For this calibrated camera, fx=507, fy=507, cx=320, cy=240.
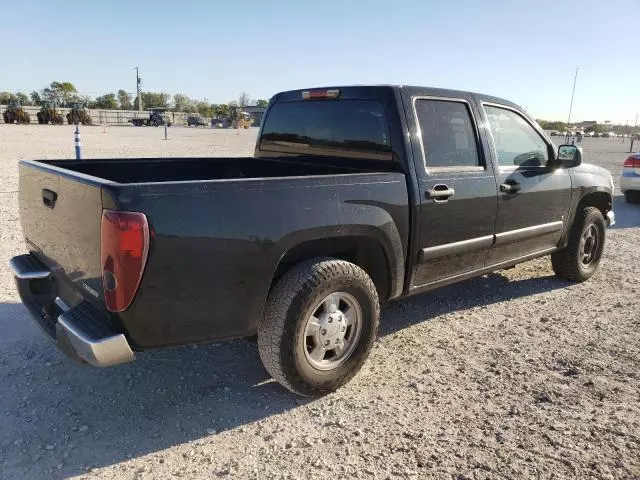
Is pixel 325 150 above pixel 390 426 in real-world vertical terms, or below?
above

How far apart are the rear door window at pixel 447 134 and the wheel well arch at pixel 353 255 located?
0.78 meters

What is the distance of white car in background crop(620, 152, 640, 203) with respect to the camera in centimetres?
1085

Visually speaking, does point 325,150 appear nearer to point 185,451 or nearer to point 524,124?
point 524,124

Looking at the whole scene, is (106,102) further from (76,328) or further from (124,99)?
(76,328)

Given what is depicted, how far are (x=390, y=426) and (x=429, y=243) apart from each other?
1.34 metres

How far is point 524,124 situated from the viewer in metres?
4.62

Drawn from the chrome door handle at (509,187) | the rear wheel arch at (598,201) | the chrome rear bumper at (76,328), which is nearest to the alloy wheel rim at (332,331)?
the chrome rear bumper at (76,328)

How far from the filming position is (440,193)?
360 centimetres

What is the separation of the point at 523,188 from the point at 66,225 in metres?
3.55

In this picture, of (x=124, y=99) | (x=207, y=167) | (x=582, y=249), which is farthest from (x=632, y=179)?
(x=124, y=99)

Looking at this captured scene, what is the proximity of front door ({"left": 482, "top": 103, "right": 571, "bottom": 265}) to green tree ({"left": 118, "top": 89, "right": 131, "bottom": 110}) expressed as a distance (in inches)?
4154

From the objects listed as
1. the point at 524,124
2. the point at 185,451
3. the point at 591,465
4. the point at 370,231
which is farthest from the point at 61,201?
the point at 524,124

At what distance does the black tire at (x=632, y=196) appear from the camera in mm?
11070

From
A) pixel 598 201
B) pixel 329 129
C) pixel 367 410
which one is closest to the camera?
pixel 367 410
